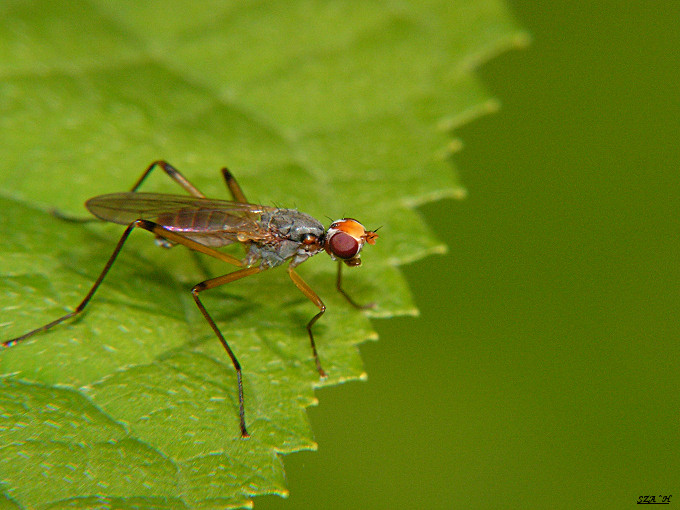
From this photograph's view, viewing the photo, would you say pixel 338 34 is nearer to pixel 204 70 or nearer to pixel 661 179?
pixel 204 70

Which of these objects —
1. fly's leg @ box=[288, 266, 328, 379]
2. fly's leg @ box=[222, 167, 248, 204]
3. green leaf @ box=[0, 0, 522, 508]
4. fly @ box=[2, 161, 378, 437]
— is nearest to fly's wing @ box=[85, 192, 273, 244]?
fly @ box=[2, 161, 378, 437]

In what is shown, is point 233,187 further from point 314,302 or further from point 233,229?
point 314,302

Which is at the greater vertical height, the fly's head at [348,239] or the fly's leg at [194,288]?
the fly's head at [348,239]

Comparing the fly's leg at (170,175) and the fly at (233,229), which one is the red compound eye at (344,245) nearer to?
the fly at (233,229)

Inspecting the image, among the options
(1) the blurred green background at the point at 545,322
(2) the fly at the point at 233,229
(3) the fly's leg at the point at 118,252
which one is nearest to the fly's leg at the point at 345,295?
(2) the fly at the point at 233,229

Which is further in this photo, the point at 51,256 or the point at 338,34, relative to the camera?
the point at 338,34

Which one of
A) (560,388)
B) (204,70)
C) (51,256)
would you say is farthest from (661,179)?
(51,256)

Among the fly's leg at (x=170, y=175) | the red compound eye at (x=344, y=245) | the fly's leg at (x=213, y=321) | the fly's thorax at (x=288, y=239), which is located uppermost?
the fly's leg at (x=170, y=175)

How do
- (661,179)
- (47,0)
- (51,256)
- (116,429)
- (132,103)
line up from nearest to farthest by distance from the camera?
(116,429) < (51,256) < (132,103) < (47,0) < (661,179)

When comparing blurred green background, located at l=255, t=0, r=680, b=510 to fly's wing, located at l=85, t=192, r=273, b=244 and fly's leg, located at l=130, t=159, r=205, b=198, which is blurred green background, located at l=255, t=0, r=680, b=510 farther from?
fly's leg, located at l=130, t=159, r=205, b=198
